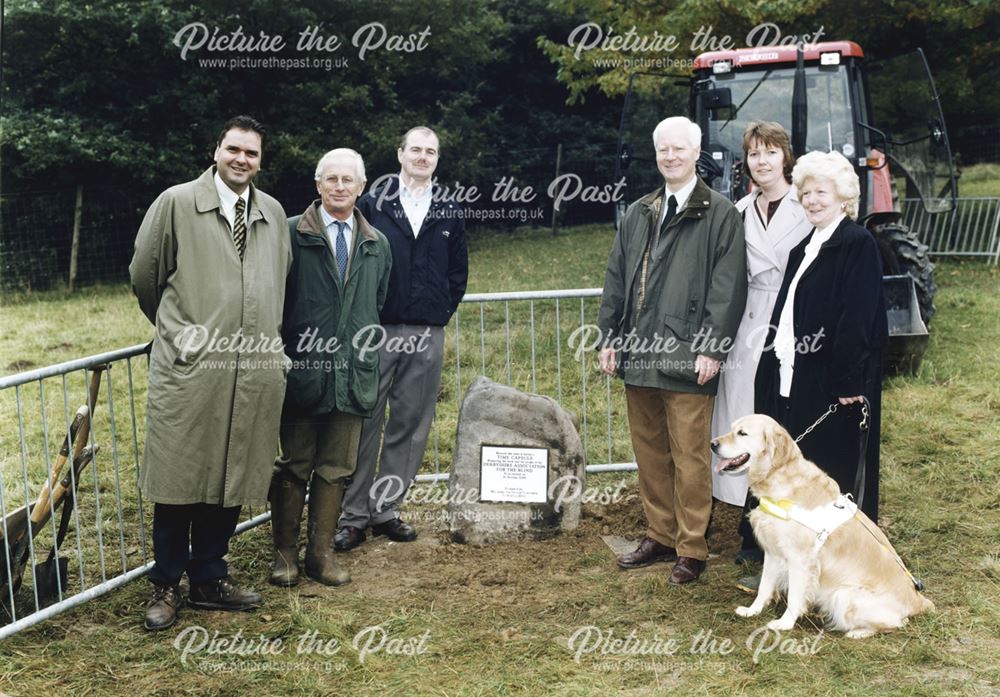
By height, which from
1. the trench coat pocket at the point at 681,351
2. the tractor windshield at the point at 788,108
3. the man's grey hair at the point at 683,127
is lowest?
the trench coat pocket at the point at 681,351

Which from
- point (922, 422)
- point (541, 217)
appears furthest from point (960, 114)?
point (922, 422)

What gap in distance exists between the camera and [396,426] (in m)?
5.13

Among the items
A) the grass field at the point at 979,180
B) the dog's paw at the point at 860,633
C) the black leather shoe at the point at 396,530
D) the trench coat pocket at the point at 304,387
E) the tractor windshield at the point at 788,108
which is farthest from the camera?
the grass field at the point at 979,180

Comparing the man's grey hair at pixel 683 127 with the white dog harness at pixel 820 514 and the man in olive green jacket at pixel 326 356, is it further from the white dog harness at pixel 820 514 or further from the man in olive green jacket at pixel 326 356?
the white dog harness at pixel 820 514

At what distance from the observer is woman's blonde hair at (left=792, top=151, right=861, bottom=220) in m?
3.96

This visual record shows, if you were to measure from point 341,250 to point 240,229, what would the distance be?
564 mm

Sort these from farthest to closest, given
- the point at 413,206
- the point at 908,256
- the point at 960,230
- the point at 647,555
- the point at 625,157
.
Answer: the point at 960,230 → the point at 625,157 → the point at 908,256 → the point at 413,206 → the point at 647,555

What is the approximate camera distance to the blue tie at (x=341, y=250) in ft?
14.6

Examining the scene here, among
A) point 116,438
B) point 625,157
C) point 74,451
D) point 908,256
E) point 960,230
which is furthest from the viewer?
point 960,230

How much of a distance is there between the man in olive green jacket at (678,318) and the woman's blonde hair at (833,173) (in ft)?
1.34

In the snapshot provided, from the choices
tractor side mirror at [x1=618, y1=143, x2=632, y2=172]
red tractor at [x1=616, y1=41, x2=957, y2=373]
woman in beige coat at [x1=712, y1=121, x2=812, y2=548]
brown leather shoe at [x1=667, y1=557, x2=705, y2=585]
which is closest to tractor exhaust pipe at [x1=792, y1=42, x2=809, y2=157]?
red tractor at [x1=616, y1=41, x2=957, y2=373]

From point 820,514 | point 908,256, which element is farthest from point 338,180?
point 908,256

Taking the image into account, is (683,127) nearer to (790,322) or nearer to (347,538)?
(790,322)

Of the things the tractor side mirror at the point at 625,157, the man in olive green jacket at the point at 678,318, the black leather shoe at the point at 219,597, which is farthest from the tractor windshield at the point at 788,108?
the black leather shoe at the point at 219,597
